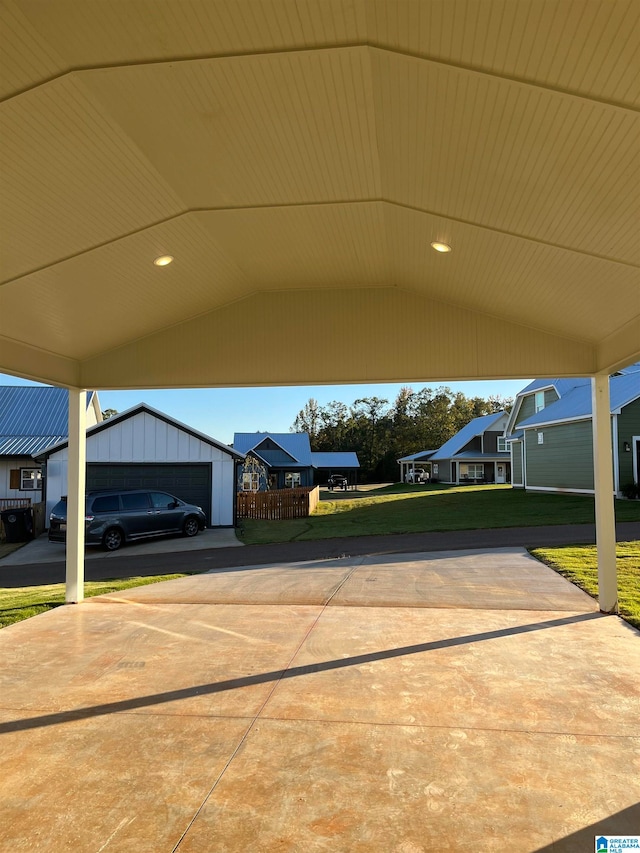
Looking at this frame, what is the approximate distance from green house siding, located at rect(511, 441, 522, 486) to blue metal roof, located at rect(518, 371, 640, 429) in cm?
343

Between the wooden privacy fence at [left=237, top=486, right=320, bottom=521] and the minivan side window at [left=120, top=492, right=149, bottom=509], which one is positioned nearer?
the minivan side window at [left=120, top=492, right=149, bottom=509]

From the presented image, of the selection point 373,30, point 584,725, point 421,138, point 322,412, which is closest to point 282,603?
point 584,725

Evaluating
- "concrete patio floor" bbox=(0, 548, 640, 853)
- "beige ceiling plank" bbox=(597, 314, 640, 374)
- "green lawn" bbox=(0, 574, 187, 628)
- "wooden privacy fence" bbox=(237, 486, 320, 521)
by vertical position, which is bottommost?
"green lawn" bbox=(0, 574, 187, 628)

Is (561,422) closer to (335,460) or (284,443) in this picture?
(284,443)

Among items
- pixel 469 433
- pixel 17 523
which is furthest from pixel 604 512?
pixel 469 433

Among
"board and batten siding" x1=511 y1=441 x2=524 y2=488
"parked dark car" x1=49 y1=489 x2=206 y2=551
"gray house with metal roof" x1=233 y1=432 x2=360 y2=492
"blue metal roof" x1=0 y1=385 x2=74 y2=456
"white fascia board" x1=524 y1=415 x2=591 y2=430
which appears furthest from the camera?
"gray house with metal roof" x1=233 y1=432 x2=360 y2=492

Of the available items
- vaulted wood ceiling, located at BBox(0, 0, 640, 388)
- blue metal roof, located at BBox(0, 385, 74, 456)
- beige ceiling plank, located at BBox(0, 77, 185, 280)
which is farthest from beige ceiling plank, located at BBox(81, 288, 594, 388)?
blue metal roof, located at BBox(0, 385, 74, 456)

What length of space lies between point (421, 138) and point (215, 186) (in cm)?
187

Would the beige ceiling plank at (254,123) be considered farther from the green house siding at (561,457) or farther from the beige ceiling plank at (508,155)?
the green house siding at (561,457)

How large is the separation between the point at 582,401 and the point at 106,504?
17.4m

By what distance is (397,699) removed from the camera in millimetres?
4812

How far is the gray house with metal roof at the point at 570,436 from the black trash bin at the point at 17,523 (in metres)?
18.1

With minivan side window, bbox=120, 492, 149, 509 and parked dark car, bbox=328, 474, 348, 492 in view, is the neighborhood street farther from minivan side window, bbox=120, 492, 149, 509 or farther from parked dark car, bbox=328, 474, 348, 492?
parked dark car, bbox=328, 474, 348, 492

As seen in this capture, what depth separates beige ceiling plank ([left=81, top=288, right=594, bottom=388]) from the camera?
755cm
